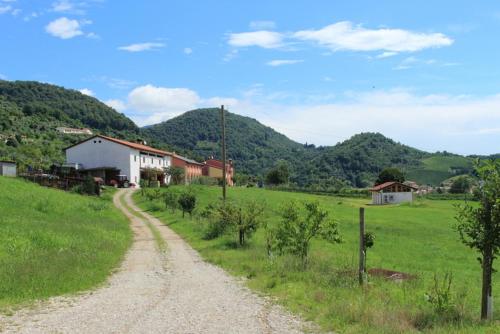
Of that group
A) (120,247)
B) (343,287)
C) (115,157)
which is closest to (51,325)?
(343,287)

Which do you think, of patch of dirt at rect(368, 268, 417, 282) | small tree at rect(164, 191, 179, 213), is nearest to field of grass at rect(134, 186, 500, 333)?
patch of dirt at rect(368, 268, 417, 282)

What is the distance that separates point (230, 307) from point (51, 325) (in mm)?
4107

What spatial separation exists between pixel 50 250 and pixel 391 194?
90.1 meters

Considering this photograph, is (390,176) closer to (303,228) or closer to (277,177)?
(277,177)

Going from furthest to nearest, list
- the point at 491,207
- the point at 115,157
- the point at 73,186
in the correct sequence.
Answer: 1. the point at 115,157
2. the point at 73,186
3. the point at 491,207

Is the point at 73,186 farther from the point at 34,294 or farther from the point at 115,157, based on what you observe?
the point at 34,294

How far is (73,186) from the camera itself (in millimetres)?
59688

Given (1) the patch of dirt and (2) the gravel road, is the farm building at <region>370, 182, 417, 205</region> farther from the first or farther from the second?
(2) the gravel road

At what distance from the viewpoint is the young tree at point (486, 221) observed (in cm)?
982

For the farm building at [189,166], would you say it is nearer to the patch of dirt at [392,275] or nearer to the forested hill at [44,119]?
the forested hill at [44,119]

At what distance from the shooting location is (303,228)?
715 inches

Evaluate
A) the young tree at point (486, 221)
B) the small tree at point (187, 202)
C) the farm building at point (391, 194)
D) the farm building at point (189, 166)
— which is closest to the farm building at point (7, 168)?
the small tree at point (187, 202)

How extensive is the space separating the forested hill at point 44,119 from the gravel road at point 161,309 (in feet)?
228

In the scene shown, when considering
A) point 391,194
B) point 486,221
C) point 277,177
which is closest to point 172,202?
point 486,221
